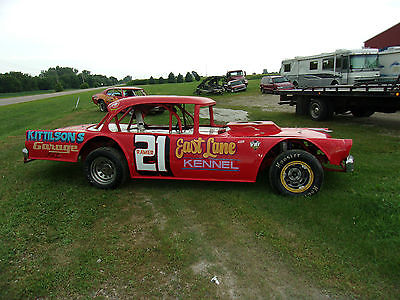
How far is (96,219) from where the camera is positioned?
3.95m

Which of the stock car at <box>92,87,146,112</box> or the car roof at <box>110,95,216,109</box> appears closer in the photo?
the car roof at <box>110,95,216,109</box>

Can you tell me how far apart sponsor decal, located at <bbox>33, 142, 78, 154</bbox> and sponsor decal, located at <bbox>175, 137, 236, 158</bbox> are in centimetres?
195

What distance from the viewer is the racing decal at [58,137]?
191 inches

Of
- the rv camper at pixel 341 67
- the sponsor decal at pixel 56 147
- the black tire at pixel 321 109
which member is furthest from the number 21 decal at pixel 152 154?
the rv camper at pixel 341 67

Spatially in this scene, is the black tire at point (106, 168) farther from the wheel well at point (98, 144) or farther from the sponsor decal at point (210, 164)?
the sponsor decal at point (210, 164)

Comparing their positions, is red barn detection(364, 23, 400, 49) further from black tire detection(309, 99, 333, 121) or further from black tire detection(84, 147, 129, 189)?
black tire detection(84, 147, 129, 189)

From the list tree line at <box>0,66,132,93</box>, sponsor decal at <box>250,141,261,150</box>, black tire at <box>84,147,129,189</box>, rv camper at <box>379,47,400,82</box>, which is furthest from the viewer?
tree line at <box>0,66,132,93</box>

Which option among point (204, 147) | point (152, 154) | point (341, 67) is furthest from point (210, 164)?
point (341, 67)

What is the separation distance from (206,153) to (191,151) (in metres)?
0.25

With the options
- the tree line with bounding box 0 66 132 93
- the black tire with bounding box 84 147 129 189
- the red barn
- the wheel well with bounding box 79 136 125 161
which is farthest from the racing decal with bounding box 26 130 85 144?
the tree line with bounding box 0 66 132 93

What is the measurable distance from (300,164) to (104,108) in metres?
13.2

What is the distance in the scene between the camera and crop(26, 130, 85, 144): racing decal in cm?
486

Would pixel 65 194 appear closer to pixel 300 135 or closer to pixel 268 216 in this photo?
pixel 268 216

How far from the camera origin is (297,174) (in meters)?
4.32
